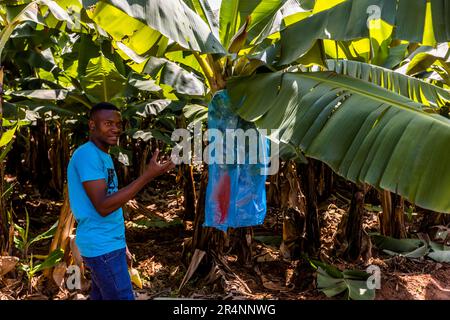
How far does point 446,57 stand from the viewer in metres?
3.85

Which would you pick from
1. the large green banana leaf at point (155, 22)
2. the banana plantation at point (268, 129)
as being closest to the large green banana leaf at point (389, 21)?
the banana plantation at point (268, 129)

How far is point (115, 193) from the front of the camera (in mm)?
2021

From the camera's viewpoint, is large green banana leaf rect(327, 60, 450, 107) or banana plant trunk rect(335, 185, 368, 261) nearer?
large green banana leaf rect(327, 60, 450, 107)

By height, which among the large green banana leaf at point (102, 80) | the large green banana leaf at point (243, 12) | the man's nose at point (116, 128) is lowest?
the man's nose at point (116, 128)

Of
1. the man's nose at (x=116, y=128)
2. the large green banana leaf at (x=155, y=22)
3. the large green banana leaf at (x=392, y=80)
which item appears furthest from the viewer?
the large green banana leaf at (x=392, y=80)

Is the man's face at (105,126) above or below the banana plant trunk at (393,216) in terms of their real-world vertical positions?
above

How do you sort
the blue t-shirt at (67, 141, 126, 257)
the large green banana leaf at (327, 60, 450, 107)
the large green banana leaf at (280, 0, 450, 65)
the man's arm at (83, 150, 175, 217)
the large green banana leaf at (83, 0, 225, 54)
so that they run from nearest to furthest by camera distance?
the man's arm at (83, 150, 175, 217) → the blue t-shirt at (67, 141, 126, 257) → the large green banana leaf at (83, 0, 225, 54) → the large green banana leaf at (280, 0, 450, 65) → the large green banana leaf at (327, 60, 450, 107)

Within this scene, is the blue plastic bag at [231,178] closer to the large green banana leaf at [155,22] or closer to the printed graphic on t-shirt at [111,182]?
the large green banana leaf at [155,22]

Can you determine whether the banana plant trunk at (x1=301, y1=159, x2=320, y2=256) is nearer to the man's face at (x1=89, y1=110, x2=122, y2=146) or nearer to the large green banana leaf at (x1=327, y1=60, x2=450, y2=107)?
the large green banana leaf at (x1=327, y1=60, x2=450, y2=107)

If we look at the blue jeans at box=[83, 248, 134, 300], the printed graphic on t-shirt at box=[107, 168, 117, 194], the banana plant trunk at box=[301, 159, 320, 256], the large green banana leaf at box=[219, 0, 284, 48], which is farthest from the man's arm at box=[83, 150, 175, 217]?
Answer: the banana plant trunk at box=[301, 159, 320, 256]

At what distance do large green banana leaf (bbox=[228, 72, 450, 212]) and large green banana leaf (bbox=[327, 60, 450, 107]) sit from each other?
59cm

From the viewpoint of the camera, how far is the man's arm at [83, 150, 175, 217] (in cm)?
200

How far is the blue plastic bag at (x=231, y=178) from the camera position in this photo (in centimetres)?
332

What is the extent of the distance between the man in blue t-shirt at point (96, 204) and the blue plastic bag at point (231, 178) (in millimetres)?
1157
